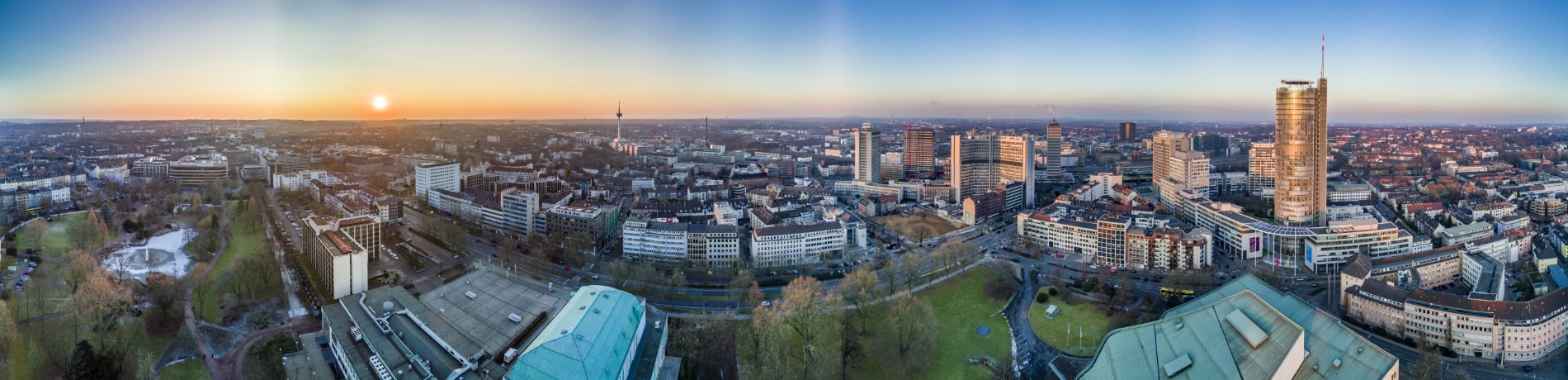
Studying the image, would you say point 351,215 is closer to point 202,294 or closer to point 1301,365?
point 202,294

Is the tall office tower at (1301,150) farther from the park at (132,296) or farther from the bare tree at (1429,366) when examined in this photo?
the park at (132,296)

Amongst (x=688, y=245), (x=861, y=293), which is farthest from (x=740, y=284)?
(x=688, y=245)

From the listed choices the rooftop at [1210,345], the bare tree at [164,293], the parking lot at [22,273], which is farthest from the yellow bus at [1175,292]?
the parking lot at [22,273]

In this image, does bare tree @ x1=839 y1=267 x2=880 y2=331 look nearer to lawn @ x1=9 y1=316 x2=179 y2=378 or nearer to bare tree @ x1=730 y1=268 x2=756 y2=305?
→ bare tree @ x1=730 y1=268 x2=756 y2=305

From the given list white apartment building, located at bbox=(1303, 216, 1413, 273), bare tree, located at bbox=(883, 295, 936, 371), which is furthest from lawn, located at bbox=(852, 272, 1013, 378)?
white apartment building, located at bbox=(1303, 216, 1413, 273)

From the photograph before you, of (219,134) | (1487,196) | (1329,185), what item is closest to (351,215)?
(219,134)
